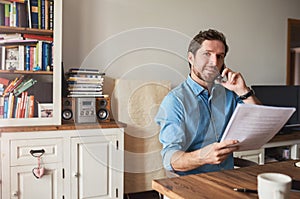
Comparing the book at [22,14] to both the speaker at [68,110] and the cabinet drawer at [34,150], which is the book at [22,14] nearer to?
the speaker at [68,110]

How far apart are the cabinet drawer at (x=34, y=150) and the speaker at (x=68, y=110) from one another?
201 mm

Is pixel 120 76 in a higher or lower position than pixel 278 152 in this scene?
higher

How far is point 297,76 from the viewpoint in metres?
5.38

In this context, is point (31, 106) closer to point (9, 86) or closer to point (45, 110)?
point (45, 110)

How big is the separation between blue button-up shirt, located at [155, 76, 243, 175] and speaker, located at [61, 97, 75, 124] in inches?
39.9

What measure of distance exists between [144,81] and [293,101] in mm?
1753

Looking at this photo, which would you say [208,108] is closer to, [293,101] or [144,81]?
[144,81]

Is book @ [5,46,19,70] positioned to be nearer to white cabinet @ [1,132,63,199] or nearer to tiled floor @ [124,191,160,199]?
white cabinet @ [1,132,63,199]

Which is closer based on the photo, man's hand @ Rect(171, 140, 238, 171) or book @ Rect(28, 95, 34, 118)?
man's hand @ Rect(171, 140, 238, 171)

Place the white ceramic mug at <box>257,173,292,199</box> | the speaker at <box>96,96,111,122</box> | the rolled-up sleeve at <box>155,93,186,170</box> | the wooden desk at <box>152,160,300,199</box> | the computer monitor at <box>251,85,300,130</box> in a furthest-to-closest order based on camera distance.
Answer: the computer monitor at <box>251,85,300,130</box>, the speaker at <box>96,96,111,122</box>, the rolled-up sleeve at <box>155,93,186,170</box>, the wooden desk at <box>152,160,300,199</box>, the white ceramic mug at <box>257,173,292,199</box>

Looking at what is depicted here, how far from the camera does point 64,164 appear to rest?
2148mm

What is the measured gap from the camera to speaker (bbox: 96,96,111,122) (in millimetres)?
2370

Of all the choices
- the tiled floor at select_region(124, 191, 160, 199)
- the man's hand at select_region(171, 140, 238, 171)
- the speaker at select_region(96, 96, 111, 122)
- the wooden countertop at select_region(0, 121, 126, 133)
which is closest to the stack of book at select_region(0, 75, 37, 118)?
the wooden countertop at select_region(0, 121, 126, 133)

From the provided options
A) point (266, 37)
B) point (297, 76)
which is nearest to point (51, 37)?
point (266, 37)
